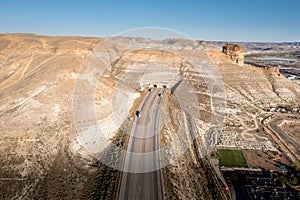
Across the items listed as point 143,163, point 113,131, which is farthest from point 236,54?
point 143,163

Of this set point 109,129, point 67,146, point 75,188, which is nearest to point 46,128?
point 67,146

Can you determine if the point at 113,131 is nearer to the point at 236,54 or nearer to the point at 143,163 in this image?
the point at 143,163

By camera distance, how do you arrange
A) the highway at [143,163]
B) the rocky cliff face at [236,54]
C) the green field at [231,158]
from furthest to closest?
the rocky cliff face at [236,54], the green field at [231,158], the highway at [143,163]

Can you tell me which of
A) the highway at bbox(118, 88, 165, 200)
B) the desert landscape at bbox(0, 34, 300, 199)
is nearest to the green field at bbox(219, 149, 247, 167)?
the desert landscape at bbox(0, 34, 300, 199)

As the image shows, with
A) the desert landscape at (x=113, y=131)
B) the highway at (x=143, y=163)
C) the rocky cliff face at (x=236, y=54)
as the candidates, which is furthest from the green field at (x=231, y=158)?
the rocky cliff face at (x=236, y=54)

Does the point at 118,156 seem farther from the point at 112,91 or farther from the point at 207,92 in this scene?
the point at 207,92

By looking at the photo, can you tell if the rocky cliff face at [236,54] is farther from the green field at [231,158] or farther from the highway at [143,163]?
the highway at [143,163]
